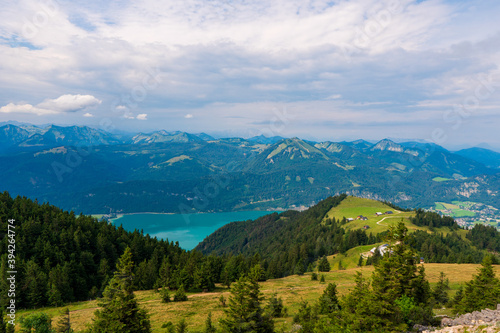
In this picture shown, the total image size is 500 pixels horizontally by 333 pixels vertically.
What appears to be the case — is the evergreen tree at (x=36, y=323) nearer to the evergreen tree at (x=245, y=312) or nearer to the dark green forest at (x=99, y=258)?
the evergreen tree at (x=245, y=312)

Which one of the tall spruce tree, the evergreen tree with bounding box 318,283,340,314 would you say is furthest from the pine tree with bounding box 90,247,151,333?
the evergreen tree with bounding box 318,283,340,314

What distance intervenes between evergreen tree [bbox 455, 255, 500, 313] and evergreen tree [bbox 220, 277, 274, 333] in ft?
83.5

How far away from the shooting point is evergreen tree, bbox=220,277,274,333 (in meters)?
27.6

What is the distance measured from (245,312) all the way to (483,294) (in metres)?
29.9

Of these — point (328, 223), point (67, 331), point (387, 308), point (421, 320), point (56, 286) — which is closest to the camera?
point (387, 308)

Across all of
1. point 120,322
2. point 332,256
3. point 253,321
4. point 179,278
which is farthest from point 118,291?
point 332,256

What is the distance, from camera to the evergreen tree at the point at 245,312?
27625mm

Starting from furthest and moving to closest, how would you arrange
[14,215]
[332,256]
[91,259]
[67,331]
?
[332,256] → [14,215] → [91,259] → [67,331]

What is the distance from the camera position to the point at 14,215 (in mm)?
94188

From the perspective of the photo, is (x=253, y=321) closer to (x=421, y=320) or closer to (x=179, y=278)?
(x=421, y=320)

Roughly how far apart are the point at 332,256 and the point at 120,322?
11550cm

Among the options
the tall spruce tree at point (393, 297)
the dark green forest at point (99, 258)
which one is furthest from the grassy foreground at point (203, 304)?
the tall spruce tree at point (393, 297)

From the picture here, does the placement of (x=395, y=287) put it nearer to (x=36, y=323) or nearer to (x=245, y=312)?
(x=245, y=312)

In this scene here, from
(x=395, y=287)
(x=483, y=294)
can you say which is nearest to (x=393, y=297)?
(x=395, y=287)
